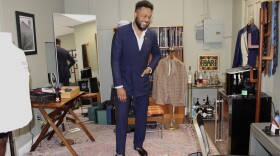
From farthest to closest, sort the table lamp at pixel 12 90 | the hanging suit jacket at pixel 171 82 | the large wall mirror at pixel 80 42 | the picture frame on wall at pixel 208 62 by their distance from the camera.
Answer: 1. the picture frame on wall at pixel 208 62
2. the large wall mirror at pixel 80 42
3. the hanging suit jacket at pixel 171 82
4. the table lamp at pixel 12 90

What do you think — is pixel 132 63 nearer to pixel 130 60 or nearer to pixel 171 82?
pixel 130 60

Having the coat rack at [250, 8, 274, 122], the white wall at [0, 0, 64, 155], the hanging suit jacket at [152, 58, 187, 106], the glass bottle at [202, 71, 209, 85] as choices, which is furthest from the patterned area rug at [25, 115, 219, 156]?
the coat rack at [250, 8, 274, 122]

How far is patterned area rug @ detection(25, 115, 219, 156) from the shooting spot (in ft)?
9.95

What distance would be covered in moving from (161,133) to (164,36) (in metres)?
1.76

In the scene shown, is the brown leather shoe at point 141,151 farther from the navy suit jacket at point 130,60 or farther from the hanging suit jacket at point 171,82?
the hanging suit jacket at point 171,82

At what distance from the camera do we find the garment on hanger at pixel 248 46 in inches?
115

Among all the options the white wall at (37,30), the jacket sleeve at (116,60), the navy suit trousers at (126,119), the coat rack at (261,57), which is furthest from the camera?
the white wall at (37,30)

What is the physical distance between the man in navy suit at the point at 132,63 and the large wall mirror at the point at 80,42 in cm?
175

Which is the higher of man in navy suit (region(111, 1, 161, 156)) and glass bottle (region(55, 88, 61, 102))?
man in navy suit (region(111, 1, 161, 156))

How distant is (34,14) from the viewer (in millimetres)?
3393

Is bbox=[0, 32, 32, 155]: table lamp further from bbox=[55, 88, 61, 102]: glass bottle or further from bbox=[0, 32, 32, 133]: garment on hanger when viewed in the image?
bbox=[55, 88, 61, 102]: glass bottle

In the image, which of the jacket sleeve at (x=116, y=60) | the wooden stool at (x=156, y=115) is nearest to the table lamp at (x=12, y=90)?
the jacket sleeve at (x=116, y=60)

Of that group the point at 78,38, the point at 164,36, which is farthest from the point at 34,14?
the point at 164,36

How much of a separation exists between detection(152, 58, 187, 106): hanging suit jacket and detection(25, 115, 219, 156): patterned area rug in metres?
0.50
